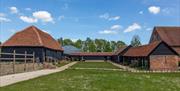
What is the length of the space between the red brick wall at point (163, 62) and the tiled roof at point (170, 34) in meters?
13.5

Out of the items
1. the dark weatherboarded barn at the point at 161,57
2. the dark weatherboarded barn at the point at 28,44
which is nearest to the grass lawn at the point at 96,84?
the dark weatherboarded barn at the point at 161,57

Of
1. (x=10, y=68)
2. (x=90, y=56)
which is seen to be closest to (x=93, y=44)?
(x=90, y=56)

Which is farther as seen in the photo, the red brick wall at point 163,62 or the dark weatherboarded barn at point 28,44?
the dark weatherboarded barn at point 28,44

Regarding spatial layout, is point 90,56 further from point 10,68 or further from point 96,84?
point 96,84

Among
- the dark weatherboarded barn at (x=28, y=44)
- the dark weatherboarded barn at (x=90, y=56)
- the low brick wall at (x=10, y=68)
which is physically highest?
the dark weatherboarded barn at (x=28, y=44)

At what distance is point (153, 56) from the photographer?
4284cm

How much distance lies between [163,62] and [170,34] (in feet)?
57.4

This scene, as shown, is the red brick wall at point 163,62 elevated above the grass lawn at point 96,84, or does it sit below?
above

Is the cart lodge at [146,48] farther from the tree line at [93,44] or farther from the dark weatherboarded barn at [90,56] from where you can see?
the tree line at [93,44]

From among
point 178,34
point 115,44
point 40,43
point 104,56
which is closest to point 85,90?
point 40,43

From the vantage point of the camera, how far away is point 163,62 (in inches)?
1710

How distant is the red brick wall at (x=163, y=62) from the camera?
42.8 meters

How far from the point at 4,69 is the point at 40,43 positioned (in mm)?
27896

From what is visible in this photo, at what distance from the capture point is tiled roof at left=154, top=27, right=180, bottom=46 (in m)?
57.2
